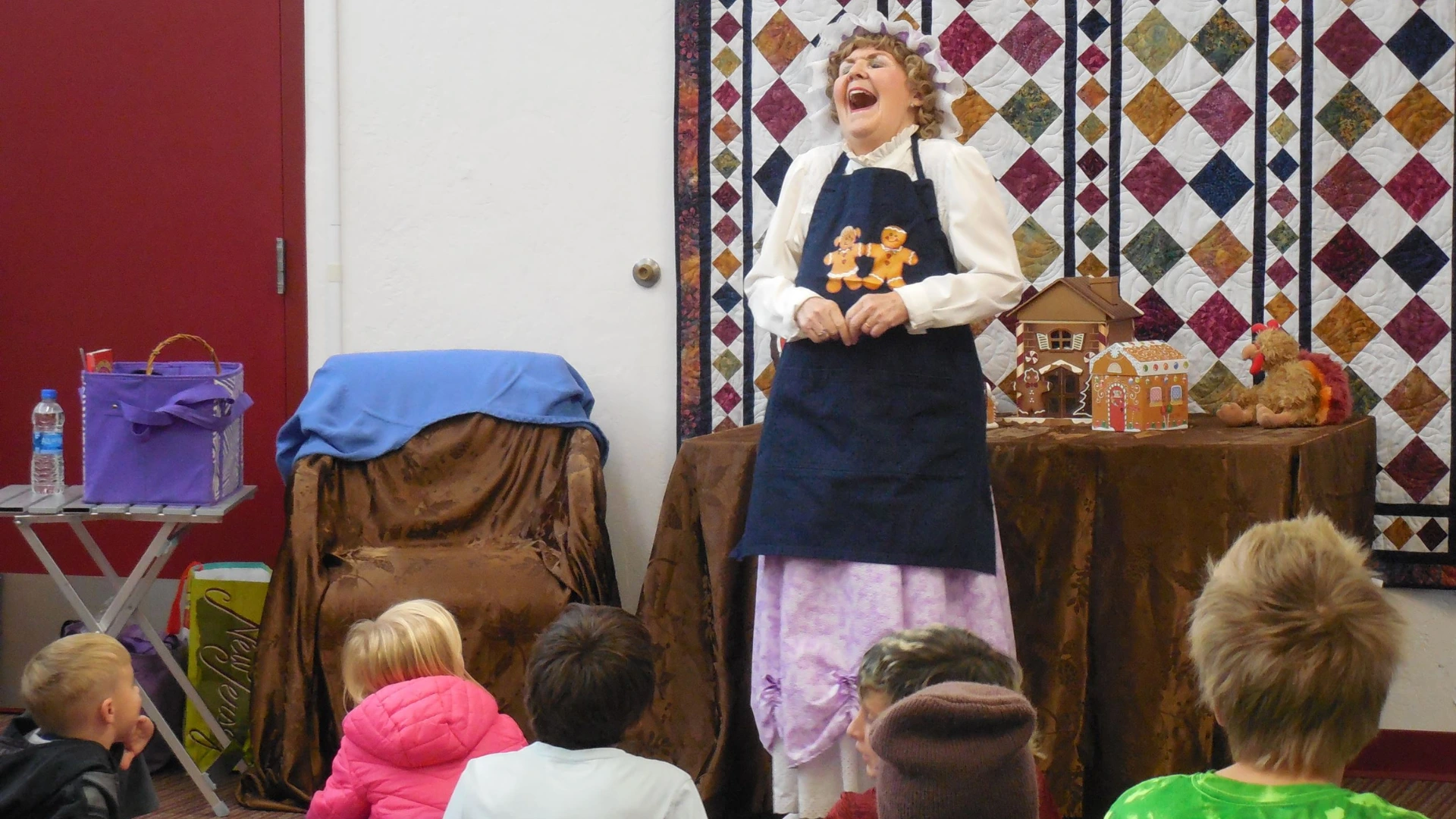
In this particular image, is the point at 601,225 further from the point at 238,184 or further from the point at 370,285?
the point at 238,184

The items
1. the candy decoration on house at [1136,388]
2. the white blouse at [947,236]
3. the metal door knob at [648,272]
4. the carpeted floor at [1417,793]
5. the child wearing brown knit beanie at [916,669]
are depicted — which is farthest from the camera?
the metal door knob at [648,272]

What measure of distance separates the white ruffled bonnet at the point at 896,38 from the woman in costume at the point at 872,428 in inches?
1.3

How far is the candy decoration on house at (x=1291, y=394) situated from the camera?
268 cm

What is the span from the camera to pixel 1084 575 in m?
2.58

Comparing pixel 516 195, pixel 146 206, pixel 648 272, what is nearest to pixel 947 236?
pixel 648 272

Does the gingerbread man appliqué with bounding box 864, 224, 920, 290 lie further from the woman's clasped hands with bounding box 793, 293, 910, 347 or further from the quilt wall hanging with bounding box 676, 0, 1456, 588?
the quilt wall hanging with bounding box 676, 0, 1456, 588

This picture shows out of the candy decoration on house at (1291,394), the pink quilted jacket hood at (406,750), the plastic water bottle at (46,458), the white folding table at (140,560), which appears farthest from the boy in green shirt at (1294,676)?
the plastic water bottle at (46,458)

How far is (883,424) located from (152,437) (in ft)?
5.52

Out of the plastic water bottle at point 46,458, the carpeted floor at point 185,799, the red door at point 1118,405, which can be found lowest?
the carpeted floor at point 185,799

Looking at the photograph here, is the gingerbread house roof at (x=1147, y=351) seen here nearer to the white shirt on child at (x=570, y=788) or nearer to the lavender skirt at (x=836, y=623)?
the lavender skirt at (x=836, y=623)

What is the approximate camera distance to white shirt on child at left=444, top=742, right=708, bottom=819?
1.55 meters

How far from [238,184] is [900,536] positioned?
229 centimetres

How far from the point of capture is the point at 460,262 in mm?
3570

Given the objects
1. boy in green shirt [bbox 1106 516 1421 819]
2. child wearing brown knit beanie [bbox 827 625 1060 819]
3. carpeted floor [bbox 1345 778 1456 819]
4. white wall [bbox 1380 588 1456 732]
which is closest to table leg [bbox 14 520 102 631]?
child wearing brown knit beanie [bbox 827 625 1060 819]
